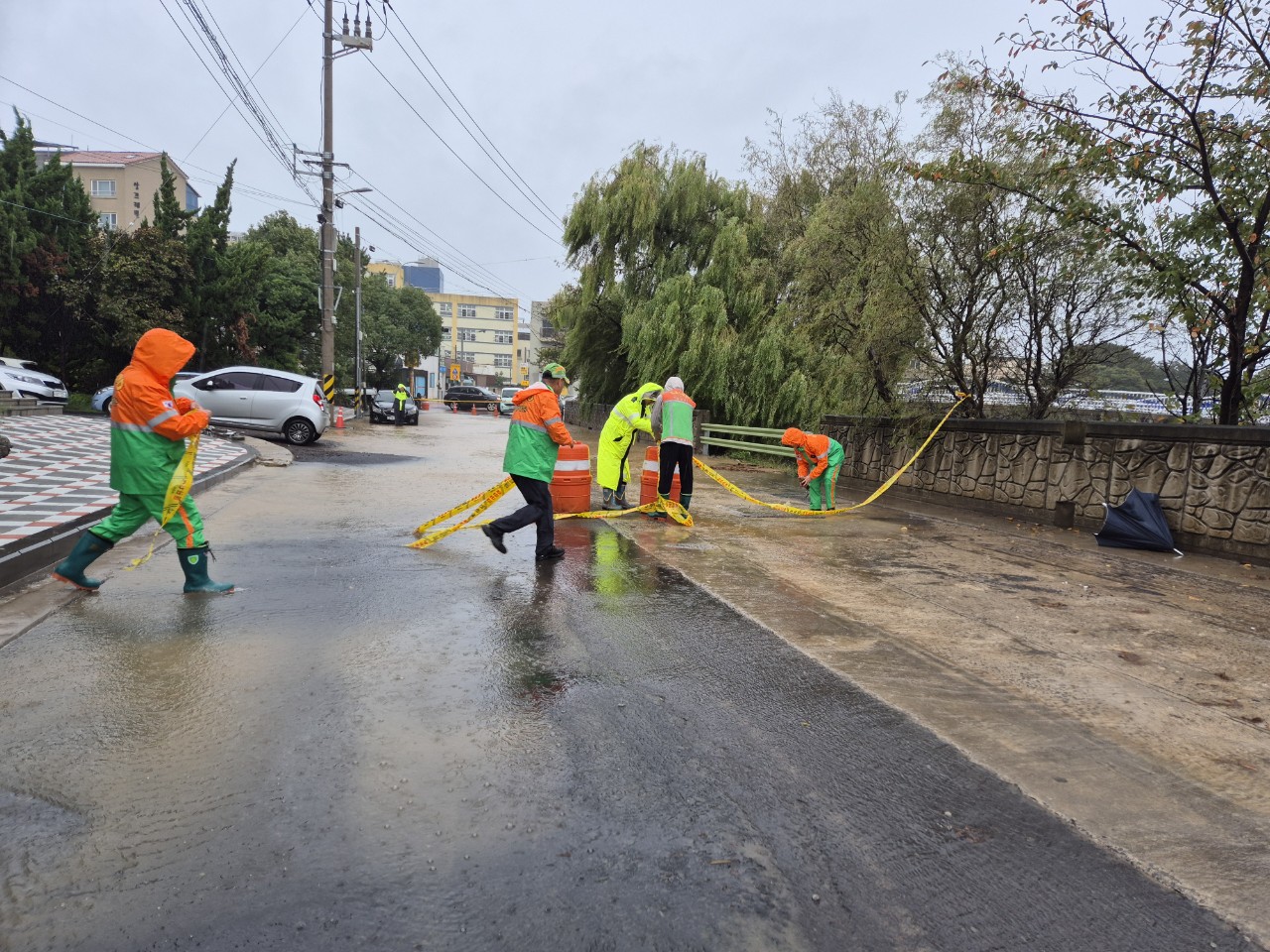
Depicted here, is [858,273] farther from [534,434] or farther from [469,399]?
[469,399]

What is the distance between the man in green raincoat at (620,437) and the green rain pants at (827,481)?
250 cm

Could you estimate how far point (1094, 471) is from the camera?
9.75 metres

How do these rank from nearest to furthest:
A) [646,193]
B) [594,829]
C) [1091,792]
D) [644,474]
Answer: [594,829]
[1091,792]
[644,474]
[646,193]

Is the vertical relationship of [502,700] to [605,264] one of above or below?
below

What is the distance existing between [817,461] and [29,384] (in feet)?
72.6

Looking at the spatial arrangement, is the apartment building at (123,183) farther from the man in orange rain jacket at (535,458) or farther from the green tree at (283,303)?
the man in orange rain jacket at (535,458)

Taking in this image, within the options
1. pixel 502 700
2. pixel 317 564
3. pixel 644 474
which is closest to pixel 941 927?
pixel 502 700

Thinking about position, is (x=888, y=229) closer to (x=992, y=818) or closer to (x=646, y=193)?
(x=992, y=818)

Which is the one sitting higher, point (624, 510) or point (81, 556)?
point (81, 556)

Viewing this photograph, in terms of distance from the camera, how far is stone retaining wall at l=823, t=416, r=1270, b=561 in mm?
8102

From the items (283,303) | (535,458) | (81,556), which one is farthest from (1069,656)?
(283,303)

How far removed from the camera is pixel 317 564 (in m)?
6.70

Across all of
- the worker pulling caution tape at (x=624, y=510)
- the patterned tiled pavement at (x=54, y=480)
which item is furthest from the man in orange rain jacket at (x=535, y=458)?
the patterned tiled pavement at (x=54, y=480)

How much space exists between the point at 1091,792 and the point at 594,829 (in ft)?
6.29
